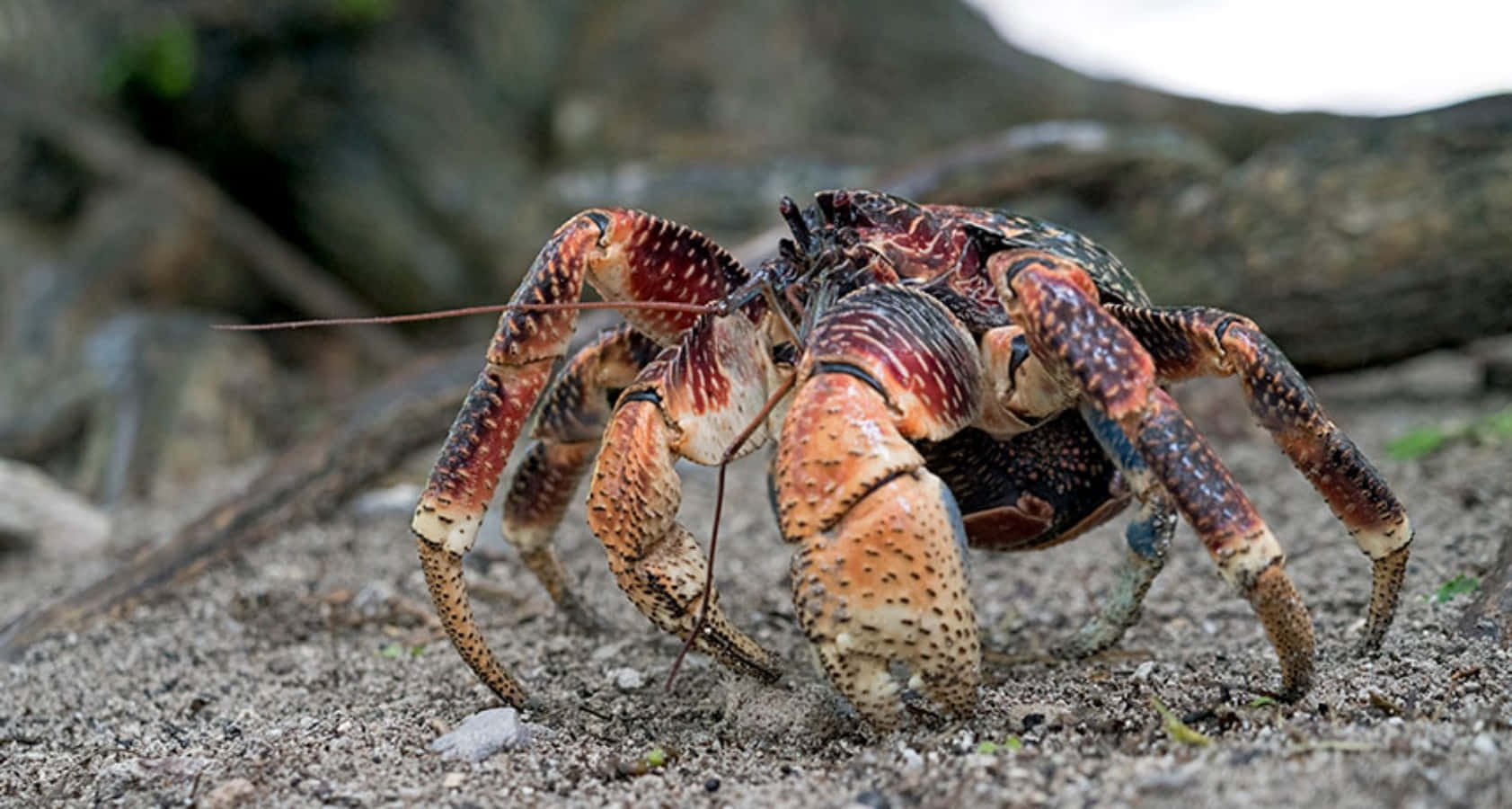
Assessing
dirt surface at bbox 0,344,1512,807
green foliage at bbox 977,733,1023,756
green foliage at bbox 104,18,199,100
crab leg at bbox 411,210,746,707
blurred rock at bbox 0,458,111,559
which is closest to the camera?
dirt surface at bbox 0,344,1512,807

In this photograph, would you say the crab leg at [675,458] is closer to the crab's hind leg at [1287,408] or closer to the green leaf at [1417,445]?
the crab's hind leg at [1287,408]

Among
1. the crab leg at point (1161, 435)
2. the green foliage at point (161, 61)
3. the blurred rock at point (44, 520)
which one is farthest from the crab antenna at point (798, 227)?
the green foliage at point (161, 61)

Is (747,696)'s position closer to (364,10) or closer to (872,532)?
(872,532)

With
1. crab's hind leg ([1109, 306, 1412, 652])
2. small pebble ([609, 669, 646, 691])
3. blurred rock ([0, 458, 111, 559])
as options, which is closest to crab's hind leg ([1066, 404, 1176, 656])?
crab's hind leg ([1109, 306, 1412, 652])

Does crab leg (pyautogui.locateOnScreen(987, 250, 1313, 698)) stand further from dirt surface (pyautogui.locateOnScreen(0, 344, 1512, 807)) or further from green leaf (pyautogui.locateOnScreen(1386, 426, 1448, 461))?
green leaf (pyautogui.locateOnScreen(1386, 426, 1448, 461))

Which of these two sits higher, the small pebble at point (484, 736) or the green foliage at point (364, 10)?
the green foliage at point (364, 10)

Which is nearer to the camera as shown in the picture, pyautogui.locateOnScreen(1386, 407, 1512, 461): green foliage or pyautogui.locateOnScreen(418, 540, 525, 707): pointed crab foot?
pyautogui.locateOnScreen(418, 540, 525, 707): pointed crab foot

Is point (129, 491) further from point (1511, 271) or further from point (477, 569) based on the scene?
point (1511, 271)
